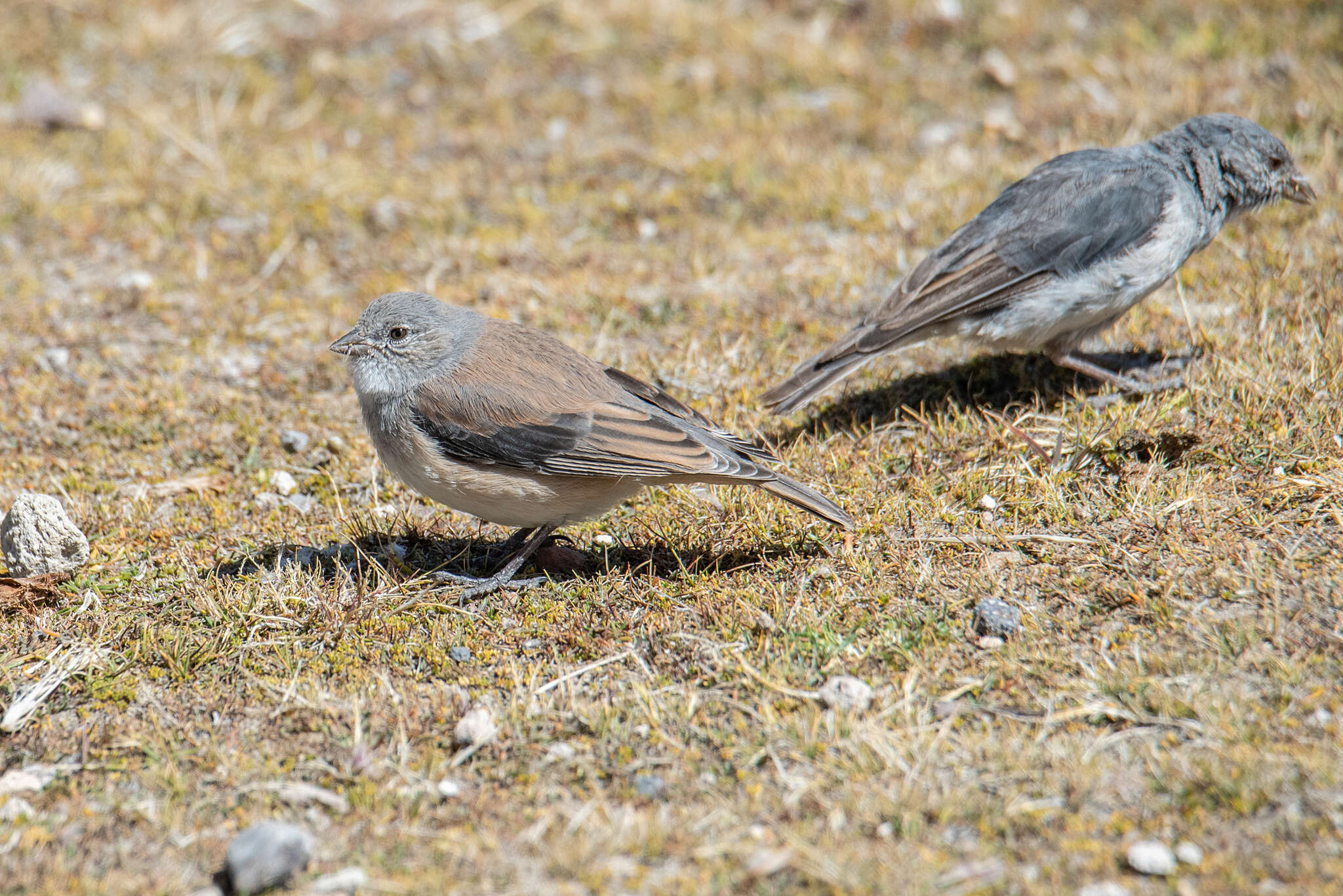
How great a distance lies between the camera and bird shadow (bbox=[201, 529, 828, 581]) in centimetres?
533

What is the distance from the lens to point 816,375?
6.23 m

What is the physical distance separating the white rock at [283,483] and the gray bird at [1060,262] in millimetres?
2651

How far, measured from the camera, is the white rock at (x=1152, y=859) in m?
3.45

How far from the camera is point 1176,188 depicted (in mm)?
6523

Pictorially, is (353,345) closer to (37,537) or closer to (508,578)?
(508,578)

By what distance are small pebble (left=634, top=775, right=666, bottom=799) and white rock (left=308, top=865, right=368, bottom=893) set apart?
3.16 feet

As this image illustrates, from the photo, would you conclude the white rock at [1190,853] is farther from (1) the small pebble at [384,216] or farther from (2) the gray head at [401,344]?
(1) the small pebble at [384,216]

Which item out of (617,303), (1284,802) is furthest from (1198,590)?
(617,303)

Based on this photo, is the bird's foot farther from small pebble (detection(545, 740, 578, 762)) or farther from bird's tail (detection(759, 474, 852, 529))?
small pebble (detection(545, 740, 578, 762))

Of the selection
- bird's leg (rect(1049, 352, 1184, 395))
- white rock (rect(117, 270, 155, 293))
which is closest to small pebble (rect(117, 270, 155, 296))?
white rock (rect(117, 270, 155, 293))

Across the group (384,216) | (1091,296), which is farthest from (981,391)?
(384,216)

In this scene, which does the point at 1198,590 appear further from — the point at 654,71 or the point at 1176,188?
the point at 654,71

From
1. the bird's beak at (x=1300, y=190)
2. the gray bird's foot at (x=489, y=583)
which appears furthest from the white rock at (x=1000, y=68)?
the gray bird's foot at (x=489, y=583)

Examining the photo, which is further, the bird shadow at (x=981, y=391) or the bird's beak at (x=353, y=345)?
the bird shadow at (x=981, y=391)
